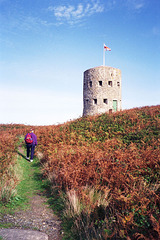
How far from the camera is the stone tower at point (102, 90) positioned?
25828 millimetres

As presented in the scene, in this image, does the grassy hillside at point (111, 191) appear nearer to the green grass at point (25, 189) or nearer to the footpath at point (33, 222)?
the footpath at point (33, 222)

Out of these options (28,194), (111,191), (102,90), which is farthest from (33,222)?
(102,90)

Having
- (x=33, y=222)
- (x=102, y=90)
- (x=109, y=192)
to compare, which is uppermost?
(x=102, y=90)

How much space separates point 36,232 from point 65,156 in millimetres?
4038

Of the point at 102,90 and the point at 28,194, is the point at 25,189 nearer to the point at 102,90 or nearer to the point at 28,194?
the point at 28,194

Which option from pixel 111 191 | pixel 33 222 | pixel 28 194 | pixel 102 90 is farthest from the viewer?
pixel 102 90

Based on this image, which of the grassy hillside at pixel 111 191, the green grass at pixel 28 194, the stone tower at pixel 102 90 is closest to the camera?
the grassy hillside at pixel 111 191

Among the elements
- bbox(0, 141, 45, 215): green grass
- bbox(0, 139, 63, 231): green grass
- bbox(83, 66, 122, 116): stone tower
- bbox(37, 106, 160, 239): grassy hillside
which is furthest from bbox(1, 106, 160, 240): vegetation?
bbox(83, 66, 122, 116): stone tower

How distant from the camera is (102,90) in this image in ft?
84.7

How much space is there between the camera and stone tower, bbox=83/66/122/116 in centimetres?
2583

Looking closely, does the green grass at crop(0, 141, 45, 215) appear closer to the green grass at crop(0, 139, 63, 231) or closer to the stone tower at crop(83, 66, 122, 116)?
the green grass at crop(0, 139, 63, 231)

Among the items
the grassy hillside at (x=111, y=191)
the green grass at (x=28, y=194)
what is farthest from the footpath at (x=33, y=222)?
the grassy hillside at (x=111, y=191)

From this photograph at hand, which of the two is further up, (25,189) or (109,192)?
(109,192)

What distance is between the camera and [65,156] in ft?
25.9
